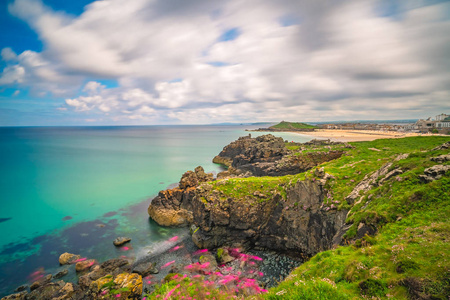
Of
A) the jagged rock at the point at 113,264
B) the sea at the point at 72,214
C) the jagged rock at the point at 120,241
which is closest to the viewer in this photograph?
the jagged rock at the point at 113,264

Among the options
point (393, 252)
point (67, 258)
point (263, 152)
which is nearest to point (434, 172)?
point (393, 252)

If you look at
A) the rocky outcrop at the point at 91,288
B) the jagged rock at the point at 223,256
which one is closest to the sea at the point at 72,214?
the rocky outcrop at the point at 91,288

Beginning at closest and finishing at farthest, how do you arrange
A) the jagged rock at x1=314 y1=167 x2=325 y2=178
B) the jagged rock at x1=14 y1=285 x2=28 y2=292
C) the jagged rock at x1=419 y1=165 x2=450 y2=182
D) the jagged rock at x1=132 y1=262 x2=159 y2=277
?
the jagged rock at x1=419 y1=165 x2=450 y2=182, the jagged rock at x1=14 y1=285 x2=28 y2=292, the jagged rock at x1=132 y1=262 x2=159 y2=277, the jagged rock at x1=314 y1=167 x2=325 y2=178

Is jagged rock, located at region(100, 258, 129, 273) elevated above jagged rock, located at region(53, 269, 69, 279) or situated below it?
above

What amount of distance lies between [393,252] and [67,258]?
124 feet

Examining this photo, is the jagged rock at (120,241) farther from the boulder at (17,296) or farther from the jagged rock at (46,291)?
the boulder at (17,296)

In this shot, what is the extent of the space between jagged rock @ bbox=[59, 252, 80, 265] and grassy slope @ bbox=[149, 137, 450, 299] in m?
17.0

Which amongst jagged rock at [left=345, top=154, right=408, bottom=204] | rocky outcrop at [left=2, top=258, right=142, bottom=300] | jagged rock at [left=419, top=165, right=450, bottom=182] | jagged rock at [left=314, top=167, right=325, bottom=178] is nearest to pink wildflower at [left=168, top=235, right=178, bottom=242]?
rocky outcrop at [left=2, top=258, right=142, bottom=300]

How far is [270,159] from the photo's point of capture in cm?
Answer: 6675

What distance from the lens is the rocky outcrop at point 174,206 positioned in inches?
1544

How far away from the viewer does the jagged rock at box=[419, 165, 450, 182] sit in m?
15.3

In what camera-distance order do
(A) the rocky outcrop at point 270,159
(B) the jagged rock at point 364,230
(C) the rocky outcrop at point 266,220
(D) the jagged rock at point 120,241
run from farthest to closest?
1. (A) the rocky outcrop at point 270,159
2. (D) the jagged rock at point 120,241
3. (C) the rocky outcrop at point 266,220
4. (B) the jagged rock at point 364,230

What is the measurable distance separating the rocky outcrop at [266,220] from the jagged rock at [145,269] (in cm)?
684

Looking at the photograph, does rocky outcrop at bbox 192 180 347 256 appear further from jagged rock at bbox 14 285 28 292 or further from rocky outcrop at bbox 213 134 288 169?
rocky outcrop at bbox 213 134 288 169
